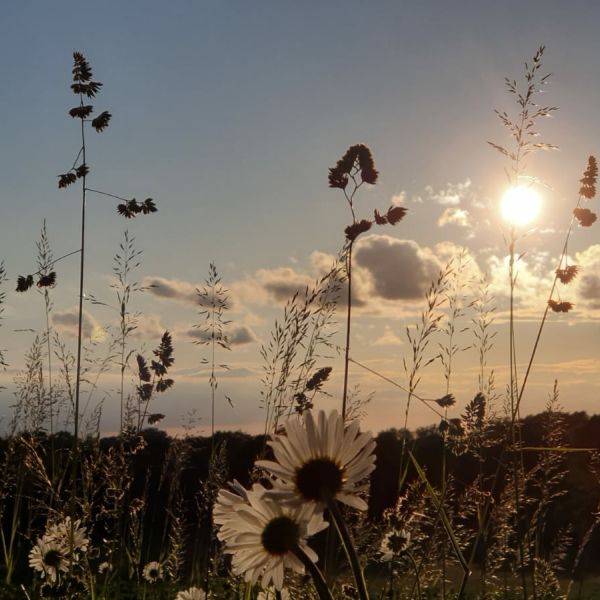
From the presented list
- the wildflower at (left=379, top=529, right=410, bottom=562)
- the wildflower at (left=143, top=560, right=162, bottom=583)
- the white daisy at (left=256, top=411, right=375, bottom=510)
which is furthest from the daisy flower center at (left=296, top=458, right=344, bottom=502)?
the wildflower at (left=143, top=560, right=162, bottom=583)

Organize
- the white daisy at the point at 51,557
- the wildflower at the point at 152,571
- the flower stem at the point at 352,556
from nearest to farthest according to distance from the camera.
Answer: the flower stem at the point at 352,556 < the white daisy at the point at 51,557 < the wildflower at the point at 152,571

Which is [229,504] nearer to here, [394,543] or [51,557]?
[394,543]

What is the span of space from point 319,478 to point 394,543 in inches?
59.7

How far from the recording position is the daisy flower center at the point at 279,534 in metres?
1.15

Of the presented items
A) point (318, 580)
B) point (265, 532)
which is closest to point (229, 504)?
point (265, 532)

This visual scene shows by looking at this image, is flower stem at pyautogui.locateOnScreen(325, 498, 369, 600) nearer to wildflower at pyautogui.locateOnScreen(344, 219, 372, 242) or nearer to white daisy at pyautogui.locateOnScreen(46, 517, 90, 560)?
wildflower at pyautogui.locateOnScreen(344, 219, 372, 242)

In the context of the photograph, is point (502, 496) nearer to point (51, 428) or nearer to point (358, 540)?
point (358, 540)

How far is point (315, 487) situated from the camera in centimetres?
111

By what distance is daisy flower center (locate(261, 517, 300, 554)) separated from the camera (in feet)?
3.77

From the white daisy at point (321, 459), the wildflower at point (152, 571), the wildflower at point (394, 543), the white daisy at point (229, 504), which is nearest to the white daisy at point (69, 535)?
the wildflower at point (394, 543)

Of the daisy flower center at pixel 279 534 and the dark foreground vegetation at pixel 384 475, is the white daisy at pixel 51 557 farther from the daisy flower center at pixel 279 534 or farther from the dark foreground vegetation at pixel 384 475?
the daisy flower center at pixel 279 534

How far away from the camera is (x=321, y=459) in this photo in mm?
1125

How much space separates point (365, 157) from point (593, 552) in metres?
6.03

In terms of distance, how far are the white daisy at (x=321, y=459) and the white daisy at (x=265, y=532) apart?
4 centimetres
